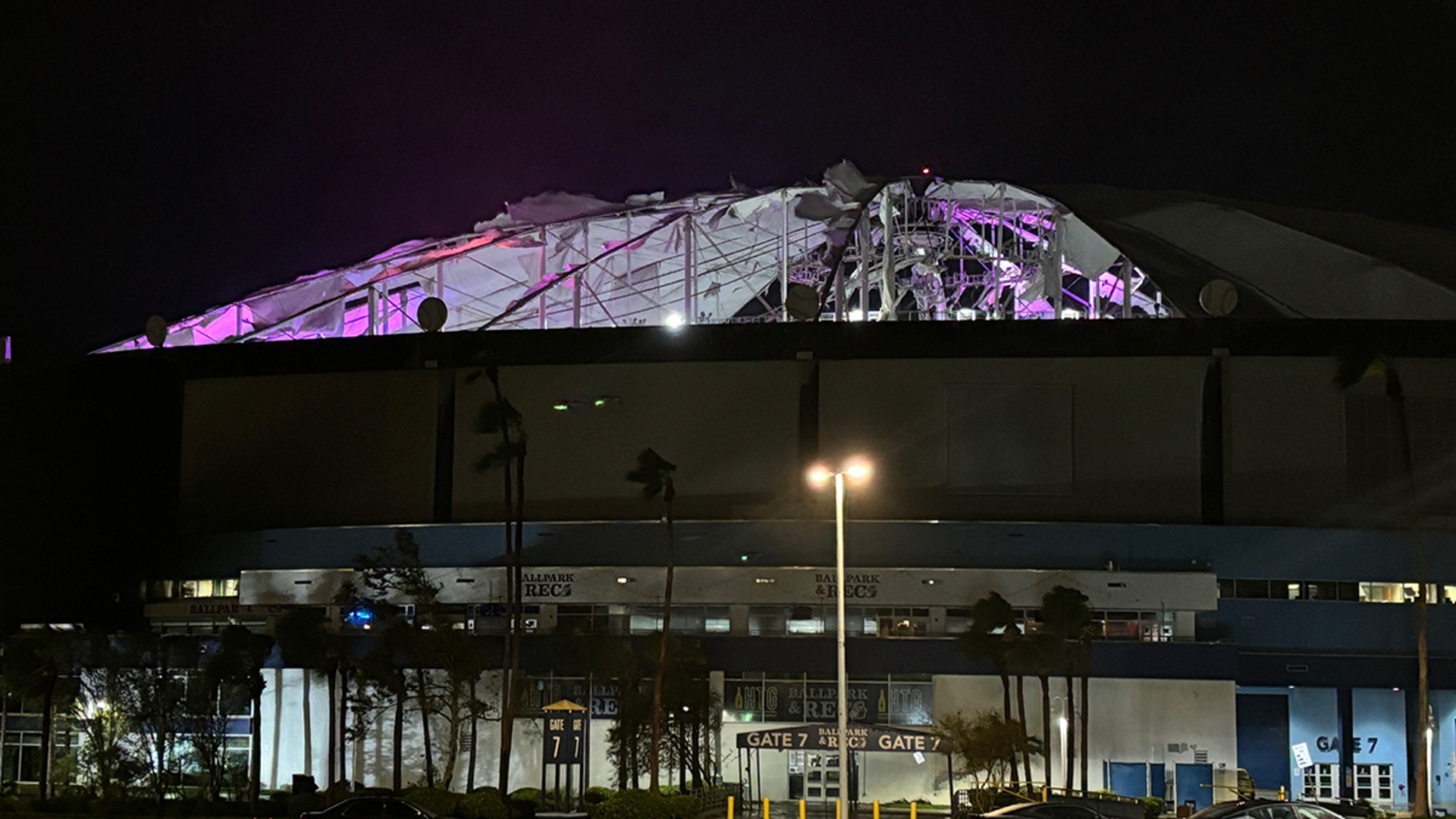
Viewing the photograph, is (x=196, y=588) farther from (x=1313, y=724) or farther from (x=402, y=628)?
(x=1313, y=724)

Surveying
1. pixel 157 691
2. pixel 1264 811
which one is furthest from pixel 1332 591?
pixel 157 691

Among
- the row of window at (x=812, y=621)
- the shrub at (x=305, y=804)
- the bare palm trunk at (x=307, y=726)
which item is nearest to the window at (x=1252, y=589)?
the row of window at (x=812, y=621)

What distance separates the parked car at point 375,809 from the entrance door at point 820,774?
20.1 metres

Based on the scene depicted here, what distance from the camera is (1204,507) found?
2562 inches

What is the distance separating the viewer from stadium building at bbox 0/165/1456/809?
199 feet

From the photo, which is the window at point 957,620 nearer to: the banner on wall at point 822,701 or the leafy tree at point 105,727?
the banner on wall at point 822,701

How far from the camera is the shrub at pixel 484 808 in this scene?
46.8 m

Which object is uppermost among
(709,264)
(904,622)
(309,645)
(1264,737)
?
(709,264)

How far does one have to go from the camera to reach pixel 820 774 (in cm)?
5969

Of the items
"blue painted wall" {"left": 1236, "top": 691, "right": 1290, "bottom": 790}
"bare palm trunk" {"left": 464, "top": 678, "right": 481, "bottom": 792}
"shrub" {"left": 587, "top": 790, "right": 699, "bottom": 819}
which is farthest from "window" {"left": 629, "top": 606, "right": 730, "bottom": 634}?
"blue painted wall" {"left": 1236, "top": 691, "right": 1290, "bottom": 790}

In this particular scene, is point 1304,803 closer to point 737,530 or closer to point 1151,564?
point 1151,564

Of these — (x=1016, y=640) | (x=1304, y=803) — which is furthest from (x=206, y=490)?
(x=1304, y=803)

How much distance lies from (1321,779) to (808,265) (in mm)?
35177

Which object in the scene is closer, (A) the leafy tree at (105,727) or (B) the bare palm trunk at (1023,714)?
(B) the bare palm trunk at (1023,714)
